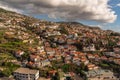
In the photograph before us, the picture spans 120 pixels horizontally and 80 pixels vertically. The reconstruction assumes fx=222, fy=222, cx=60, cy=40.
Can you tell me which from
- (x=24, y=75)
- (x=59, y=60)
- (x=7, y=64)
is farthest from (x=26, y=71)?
(x=59, y=60)

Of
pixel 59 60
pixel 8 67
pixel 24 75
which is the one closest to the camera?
pixel 24 75

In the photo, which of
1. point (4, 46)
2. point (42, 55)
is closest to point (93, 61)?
point (42, 55)

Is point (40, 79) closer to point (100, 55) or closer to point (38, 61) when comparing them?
point (38, 61)

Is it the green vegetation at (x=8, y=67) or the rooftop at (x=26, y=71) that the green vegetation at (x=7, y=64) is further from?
the rooftop at (x=26, y=71)

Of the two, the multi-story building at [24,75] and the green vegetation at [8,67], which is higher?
the green vegetation at [8,67]

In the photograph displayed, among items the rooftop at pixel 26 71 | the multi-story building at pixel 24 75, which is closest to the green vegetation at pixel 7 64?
the multi-story building at pixel 24 75

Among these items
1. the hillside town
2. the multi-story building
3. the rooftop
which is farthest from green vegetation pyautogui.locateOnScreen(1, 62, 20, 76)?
the rooftop

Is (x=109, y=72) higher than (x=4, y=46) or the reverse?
the reverse

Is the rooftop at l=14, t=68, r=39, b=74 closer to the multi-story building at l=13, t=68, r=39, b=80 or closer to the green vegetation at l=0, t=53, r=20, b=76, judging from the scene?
the multi-story building at l=13, t=68, r=39, b=80

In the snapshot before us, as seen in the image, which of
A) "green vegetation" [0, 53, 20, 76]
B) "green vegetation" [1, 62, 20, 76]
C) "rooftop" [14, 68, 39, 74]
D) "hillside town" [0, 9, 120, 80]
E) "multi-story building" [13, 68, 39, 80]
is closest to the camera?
"green vegetation" [1, 62, 20, 76]

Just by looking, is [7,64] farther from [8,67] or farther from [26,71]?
[26,71]

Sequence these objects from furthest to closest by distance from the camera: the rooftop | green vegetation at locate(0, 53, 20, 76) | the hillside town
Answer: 1. the hillside town
2. the rooftop
3. green vegetation at locate(0, 53, 20, 76)
